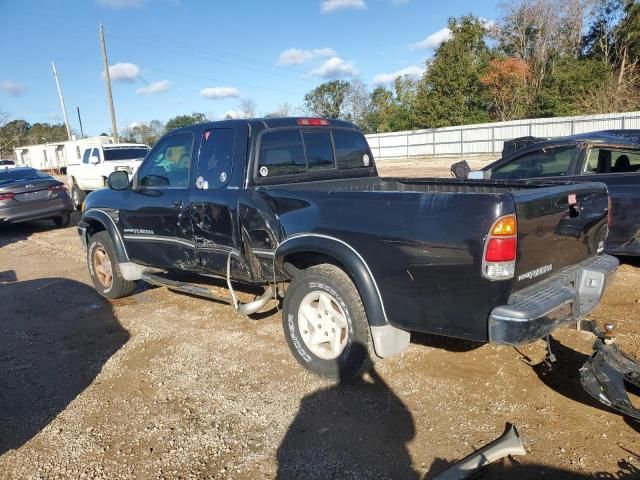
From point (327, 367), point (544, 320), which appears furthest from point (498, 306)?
point (327, 367)

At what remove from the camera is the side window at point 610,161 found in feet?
19.8

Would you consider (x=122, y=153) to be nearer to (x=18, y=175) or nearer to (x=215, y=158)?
(x=18, y=175)

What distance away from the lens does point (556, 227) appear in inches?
124

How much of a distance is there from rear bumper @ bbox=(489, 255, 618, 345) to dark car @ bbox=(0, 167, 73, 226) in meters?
11.3

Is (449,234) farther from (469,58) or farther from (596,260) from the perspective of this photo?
(469,58)

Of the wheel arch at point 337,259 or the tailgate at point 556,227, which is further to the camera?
the wheel arch at point 337,259

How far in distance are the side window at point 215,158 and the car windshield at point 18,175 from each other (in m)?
8.98

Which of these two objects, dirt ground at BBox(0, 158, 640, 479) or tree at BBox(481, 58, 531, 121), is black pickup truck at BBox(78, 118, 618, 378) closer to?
dirt ground at BBox(0, 158, 640, 479)

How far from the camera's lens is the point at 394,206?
10.2 feet

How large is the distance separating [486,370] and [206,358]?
2.26 metres

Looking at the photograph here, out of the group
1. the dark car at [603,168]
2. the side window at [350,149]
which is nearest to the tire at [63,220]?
the side window at [350,149]

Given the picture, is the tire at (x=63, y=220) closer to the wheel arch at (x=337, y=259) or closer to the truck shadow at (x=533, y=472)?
the wheel arch at (x=337, y=259)

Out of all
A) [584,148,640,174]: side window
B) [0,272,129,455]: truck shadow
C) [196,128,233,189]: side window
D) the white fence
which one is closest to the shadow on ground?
[0,272,129,455]: truck shadow

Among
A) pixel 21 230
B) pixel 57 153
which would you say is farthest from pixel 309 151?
pixel 57 153
